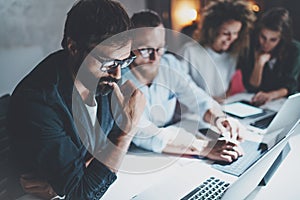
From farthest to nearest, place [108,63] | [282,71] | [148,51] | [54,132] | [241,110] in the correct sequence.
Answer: [282,71]
[241,110]
[148,51]
[108,63]
[54,132]

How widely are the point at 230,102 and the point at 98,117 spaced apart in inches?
41.3

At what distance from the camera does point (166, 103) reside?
6.05ft

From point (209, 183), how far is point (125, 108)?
0.40 meters

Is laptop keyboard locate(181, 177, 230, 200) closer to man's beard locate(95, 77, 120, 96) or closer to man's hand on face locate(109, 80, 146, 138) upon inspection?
man's hand on face locate(109, 80, 146, 138)

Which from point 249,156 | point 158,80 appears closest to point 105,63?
point 158,80

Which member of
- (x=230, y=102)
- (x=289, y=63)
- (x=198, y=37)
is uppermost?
(x=198, y=37)

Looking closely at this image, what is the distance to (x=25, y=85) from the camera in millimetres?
1193

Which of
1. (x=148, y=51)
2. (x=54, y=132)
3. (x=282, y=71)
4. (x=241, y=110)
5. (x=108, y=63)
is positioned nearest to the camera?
(x=54, y=132)

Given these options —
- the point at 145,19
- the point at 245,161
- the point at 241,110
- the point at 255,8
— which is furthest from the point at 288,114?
the point at 255,8

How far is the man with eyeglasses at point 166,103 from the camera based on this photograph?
A: 5.06ft

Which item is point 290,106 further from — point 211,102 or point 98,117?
point 98,117

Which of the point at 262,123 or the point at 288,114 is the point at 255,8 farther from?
the point at 288,114

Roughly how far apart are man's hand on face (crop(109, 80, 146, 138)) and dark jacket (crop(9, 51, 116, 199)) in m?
0.14

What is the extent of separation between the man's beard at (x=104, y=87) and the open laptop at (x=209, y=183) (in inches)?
14.7
